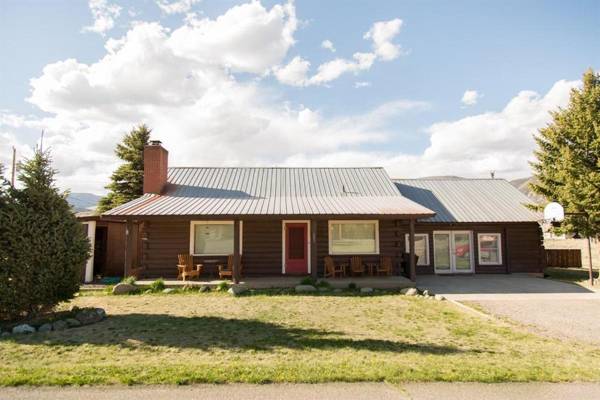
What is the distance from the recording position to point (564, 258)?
22344 mm

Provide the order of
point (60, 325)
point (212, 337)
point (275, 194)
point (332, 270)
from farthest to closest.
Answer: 1. point (275, 194)
2. point (332, 270)
3. point (60, 325)
4. point (212, 337)

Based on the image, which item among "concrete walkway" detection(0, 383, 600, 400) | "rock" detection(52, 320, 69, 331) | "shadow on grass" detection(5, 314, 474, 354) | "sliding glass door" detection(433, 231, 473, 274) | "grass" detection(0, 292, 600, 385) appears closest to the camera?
"concrete walkway" detection(0, 383, 600, 400)

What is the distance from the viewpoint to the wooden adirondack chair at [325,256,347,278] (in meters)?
14.6

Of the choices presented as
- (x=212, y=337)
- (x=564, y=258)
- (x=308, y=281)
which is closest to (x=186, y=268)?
(x=308, y=281)

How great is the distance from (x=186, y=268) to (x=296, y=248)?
14.9 ft

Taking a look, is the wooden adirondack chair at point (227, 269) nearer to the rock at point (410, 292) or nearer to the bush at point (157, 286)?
the bush at point (157, 286)

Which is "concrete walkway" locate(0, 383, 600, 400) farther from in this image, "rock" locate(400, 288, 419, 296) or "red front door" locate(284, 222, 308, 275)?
"red front door" locate(284, 222, 308, 275)

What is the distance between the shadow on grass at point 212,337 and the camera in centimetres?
654

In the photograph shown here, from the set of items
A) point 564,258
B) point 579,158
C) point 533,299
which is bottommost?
point 533,299

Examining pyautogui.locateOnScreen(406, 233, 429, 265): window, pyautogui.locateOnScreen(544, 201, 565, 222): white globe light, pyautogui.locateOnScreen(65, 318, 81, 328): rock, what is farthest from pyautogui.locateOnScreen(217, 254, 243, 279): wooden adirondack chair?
pyautogui.locateOnScreen(544, 201, 565, 222): white globe light

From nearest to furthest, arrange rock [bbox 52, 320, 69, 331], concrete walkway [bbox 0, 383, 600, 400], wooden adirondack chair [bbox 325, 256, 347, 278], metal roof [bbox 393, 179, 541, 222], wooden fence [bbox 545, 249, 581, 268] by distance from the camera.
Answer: concrete walkway [bbox 0, 383, 600, 400] → rock [bbox 52, 320, 69, 331] → wooden adirondack chair [bbox 325, 256, 347, 278] → metal roof [bbox 393, 179, 541, 222] → wooden fence [bbox 545, 249, 581, 268]

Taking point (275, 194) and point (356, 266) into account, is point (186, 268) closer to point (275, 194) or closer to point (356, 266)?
point (275, 194)

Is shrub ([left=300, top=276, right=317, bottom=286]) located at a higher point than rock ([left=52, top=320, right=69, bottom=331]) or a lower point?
higher

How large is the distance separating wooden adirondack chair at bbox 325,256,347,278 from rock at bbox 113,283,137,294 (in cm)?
727
